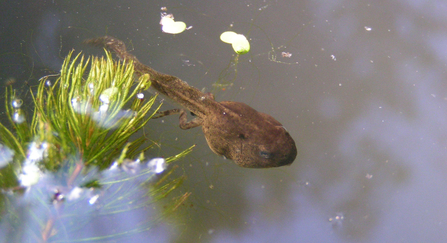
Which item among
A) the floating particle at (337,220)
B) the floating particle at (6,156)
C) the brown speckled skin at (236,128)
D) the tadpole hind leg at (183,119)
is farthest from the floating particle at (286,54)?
the floating particle at (6,156)

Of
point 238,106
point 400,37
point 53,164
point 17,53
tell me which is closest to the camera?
point 53,164

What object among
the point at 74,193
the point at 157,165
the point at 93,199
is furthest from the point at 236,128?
the point at 74,193

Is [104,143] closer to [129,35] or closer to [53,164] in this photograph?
[53,164]

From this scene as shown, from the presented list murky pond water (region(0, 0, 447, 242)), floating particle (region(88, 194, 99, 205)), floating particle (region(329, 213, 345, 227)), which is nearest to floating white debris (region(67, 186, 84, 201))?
floating particle (region(88, 194, 99, 205))

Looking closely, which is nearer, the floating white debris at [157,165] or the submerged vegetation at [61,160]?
the submerged vegetation at [61,160]

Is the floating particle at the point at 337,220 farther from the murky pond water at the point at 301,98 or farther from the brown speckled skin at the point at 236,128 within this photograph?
the brown speckled skin at the point at 236,128

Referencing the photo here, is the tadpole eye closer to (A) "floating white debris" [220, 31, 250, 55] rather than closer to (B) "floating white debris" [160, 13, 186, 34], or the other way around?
(A) "floating white debris" [220, 31, 250, 55]

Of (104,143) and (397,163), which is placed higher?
(104,143)

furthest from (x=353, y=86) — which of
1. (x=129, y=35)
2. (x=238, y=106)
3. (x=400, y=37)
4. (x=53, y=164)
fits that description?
(x=53, y=164)
